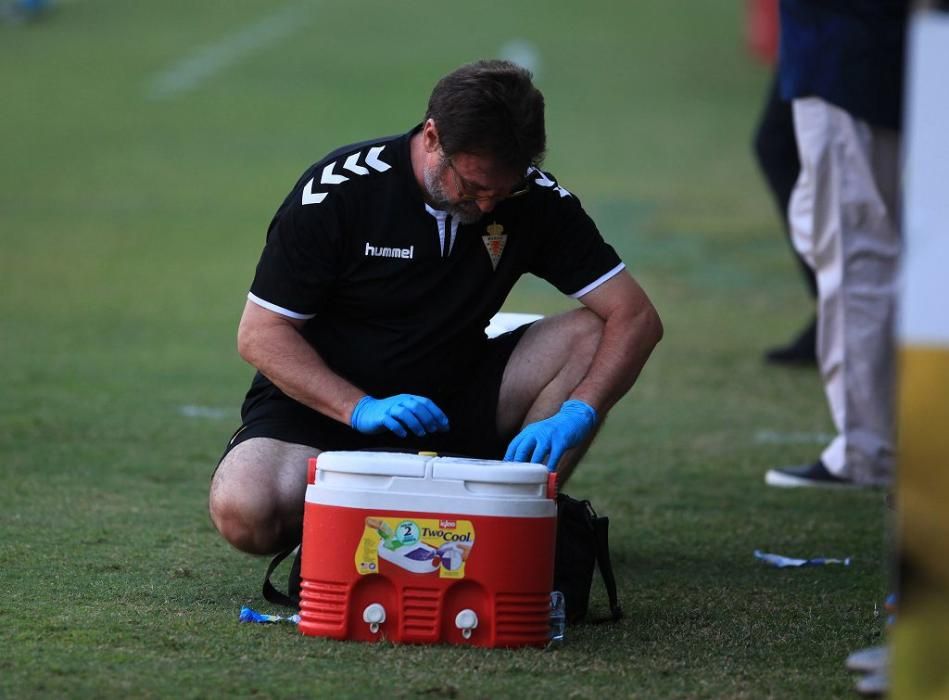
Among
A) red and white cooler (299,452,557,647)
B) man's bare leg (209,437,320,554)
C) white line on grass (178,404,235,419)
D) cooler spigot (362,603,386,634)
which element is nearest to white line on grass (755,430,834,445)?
white line on grass (178,404,235,419)

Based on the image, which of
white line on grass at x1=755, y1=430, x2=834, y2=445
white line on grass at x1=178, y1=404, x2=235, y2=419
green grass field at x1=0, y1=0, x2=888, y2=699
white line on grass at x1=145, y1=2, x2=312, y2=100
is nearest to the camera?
green grass field at x1=0, y1=0, x2=888, y2=699

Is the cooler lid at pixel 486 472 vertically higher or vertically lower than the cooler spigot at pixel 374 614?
higher

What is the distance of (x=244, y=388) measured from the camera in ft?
21.9

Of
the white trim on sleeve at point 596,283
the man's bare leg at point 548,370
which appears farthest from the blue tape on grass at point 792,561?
the white trim on sleeve at point 596,283

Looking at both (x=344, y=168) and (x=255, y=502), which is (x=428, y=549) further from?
(x=344, y=168)

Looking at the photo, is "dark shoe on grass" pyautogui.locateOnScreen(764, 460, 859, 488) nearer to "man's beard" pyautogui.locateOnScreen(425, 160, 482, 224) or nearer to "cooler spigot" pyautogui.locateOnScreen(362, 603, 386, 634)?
"man's beard" pyautogui.locateOnScreen(425, 160, 482, 224)

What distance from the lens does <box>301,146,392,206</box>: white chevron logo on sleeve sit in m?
3.58

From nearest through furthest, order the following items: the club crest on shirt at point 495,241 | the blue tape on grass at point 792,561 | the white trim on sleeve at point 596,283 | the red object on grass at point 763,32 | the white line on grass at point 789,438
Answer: the club crest on shirt at point 495,241
the white trim on sleeve at point 596,283
the blue tape on grass at point 792,561
the white line on grass at point 789,438
the red object on grass at point 763,32

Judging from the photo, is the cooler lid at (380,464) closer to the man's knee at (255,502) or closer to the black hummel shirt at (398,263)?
the man's knee at (255,502)

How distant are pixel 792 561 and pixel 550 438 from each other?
960 millimetres

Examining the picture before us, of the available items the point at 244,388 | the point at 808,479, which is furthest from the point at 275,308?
the point at 244,388

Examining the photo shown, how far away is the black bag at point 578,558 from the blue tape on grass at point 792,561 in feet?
2.24

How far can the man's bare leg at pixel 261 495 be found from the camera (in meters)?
3.49

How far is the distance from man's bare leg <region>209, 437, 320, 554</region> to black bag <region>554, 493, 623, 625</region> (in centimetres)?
59
